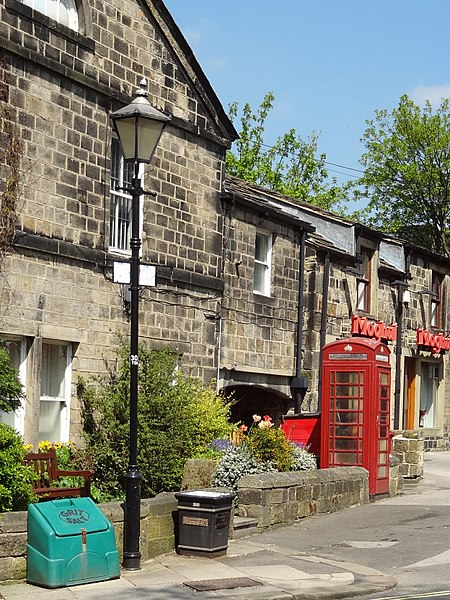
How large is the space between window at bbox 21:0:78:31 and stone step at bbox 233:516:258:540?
7.98 meters

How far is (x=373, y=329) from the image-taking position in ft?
85.9

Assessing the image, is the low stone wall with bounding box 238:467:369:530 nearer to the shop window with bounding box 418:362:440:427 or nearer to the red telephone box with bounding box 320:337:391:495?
the red telephone box with bounding box 320:337:391:495

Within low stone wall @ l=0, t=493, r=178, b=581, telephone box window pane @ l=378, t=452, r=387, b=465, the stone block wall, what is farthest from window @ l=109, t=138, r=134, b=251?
the stone block wall

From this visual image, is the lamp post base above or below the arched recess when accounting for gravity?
below

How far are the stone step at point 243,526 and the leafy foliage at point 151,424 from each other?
3.89ft

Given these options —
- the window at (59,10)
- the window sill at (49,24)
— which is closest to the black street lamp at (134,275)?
the window sill at (49,24)

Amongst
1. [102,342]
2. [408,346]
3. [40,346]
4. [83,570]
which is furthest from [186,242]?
[408,346]

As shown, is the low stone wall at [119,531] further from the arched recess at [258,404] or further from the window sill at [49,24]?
the arched recess at [258,404]

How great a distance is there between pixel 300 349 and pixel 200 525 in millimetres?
10561

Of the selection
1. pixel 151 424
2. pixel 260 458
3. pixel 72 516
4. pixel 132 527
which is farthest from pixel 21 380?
pixel 72 516

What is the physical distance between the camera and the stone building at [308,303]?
20.8 m

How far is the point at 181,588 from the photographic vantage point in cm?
1102

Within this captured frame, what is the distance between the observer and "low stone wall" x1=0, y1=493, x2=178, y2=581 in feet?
36.0

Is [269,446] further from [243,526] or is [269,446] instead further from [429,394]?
[429,394]
